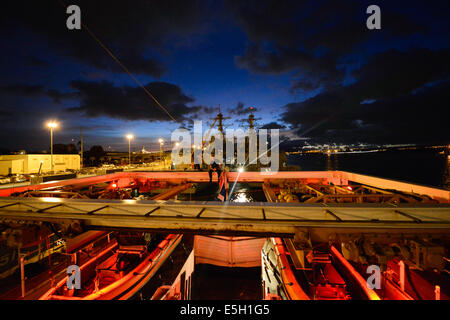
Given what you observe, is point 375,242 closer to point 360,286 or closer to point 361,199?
point 360,286

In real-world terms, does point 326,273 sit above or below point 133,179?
below

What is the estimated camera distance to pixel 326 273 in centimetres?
684

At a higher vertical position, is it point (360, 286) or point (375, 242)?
point (375, 242)

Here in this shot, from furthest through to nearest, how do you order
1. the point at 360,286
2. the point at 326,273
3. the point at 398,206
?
the point at 326,273, the point at 360,286, the point at 398,206
